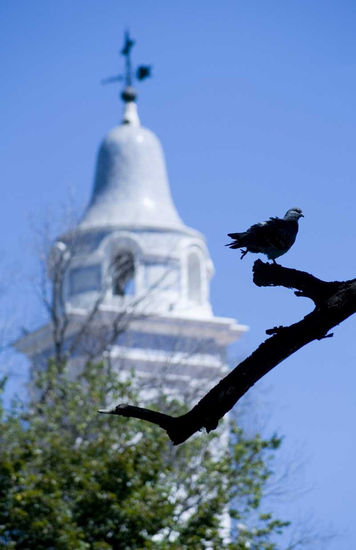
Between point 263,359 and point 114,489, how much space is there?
12346 mm

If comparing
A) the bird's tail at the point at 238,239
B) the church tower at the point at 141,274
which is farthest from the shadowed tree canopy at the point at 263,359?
the church tower at the point at 141,274

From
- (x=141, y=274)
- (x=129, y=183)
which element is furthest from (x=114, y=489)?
(x=129, y=183)

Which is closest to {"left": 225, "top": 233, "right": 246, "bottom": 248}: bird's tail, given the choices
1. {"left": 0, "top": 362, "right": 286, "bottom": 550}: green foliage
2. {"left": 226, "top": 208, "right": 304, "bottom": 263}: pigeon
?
{"left": 226, "top": 208, "right": 304, "bottom": 263}: pigeon

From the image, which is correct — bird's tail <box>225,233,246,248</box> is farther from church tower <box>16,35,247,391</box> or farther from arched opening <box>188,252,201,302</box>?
arched opening <box>188,252,201,302</box>

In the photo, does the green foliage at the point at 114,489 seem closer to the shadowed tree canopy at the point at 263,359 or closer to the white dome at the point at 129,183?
the shadowed tree canopy at the point at 263,359

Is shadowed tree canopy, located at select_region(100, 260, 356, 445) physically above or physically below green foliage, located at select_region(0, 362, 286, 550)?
below

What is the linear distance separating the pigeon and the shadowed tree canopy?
0.53 meters

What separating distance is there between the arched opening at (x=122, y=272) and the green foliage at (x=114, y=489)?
15.6m

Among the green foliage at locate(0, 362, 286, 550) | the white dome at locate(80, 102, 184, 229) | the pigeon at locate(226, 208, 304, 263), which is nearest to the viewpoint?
the pigeon at locate(226, 208, 304, 263)

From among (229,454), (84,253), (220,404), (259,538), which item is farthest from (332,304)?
(84,253)

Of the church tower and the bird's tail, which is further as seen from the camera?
the church tower

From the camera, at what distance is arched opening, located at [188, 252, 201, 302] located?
120 feet

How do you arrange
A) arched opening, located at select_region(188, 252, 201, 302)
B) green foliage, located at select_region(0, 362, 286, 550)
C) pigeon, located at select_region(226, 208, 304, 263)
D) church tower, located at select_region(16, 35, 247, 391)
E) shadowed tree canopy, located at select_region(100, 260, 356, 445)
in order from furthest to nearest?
1. arched opening, located at select_region(188, 252, 201, 302)
2. church tower, located at select_region(16, 35, 247, 391)
3. green foliage, located at select_region(0, 362, 286, 550)
4. pigeon, located at select_region(226, 208, 304, 263)
5. shadowed tree canopy, located at select_region(100, 260, 356, 445)

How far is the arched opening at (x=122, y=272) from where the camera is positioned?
3519 centimetres
